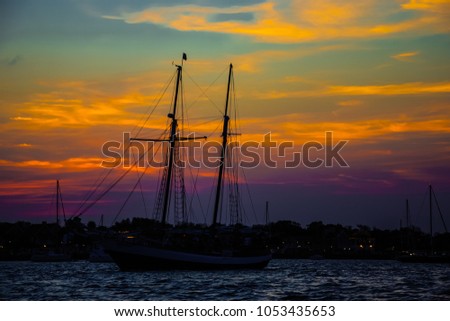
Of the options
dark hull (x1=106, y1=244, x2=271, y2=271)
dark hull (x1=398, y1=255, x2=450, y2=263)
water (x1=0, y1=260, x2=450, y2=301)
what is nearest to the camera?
water (x1=0, y1=260, x2=450, y2=301)

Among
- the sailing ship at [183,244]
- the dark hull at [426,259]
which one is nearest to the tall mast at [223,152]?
the sailing ship at [183,244]

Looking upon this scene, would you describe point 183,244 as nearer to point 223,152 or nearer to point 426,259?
point 223,152

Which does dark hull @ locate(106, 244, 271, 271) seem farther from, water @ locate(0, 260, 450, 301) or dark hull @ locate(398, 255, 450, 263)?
dark hull @ locate(398, 255, 450, 263)

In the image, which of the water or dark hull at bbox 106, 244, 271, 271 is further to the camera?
dark hull at bbox 106, 244, 271, 271

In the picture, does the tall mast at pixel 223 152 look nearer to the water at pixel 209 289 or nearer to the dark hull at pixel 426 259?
the water at pixel 209 289

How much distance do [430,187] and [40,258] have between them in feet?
243

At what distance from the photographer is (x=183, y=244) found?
87.8 metres

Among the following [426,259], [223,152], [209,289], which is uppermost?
[223,152]

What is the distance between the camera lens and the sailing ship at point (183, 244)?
83.8 meters

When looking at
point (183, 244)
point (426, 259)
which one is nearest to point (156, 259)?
point (183, 244)

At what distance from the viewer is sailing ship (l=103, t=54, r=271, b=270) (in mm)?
83750

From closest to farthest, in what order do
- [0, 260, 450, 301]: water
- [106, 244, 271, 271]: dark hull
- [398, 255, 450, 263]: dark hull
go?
[0, 260, 450, 301]: water
[106, 244, 271, 271]: dark hull
[398, 255, 450, 263]: dark hull

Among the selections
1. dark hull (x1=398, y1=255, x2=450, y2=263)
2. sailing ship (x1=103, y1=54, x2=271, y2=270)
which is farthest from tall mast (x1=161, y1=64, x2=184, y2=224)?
dark hull (x1=398, y1=255, x2=450, y2=263)

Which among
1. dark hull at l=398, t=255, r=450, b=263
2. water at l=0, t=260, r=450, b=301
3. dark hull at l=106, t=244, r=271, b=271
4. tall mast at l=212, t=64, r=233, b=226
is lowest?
water at l=0, t=260, r=450, b=301
